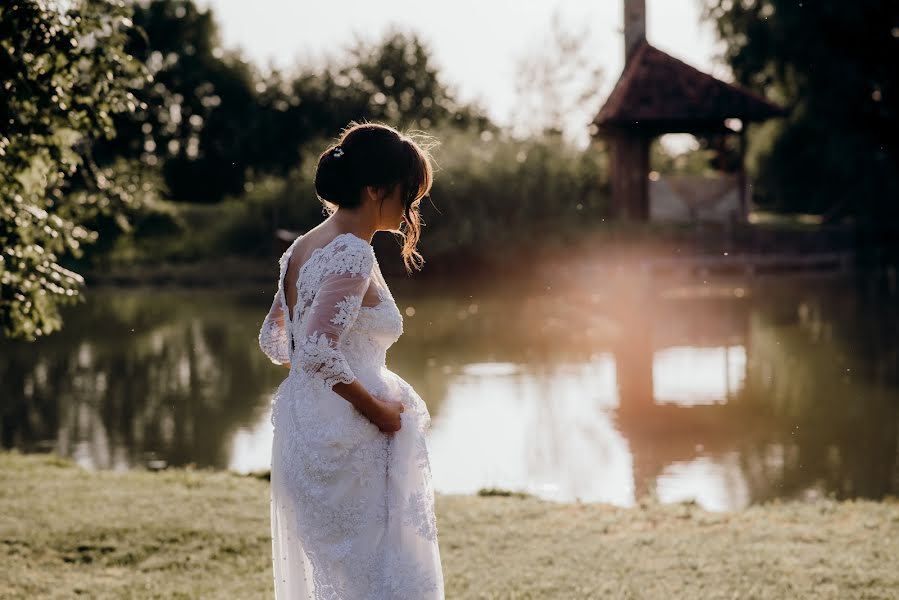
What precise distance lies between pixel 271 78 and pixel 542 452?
150 feet

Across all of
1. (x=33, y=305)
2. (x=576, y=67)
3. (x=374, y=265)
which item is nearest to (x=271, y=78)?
(x=576, y=67)

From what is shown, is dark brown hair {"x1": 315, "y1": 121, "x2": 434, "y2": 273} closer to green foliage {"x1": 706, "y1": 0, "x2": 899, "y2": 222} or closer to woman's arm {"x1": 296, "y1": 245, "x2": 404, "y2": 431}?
woman's arm {"x1": 296, "y1": 245, "x2": 404, "y2": 431}

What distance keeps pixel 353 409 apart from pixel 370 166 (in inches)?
29.7

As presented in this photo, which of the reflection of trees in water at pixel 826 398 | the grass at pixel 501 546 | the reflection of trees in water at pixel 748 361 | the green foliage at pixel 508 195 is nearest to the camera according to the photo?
the grass at pixel 501 546

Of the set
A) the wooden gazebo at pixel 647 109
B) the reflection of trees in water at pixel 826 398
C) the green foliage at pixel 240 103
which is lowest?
the reflection of trees in water at pixel 826 398

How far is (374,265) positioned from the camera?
3373mm

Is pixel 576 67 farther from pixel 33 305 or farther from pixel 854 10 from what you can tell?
pixel 33 305

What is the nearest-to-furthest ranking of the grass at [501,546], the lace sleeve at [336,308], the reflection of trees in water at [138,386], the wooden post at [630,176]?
the lace sleeve at [336,308] < the grass at [501,546] < the reflection of trees in water at [138,386] < the wooden post at [630,176]

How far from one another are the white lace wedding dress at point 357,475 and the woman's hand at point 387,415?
0.05 metres

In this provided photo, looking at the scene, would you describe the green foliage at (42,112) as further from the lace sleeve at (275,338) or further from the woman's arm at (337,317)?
the woman's arm at (337,317)

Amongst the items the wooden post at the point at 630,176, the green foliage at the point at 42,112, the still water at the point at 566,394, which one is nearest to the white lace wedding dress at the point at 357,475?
the green foliage at the point at 42,112

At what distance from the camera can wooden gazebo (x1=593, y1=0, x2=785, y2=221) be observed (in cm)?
2944

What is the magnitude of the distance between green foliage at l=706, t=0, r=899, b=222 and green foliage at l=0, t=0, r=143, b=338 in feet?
89.1

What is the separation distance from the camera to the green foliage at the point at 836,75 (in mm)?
30891
